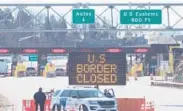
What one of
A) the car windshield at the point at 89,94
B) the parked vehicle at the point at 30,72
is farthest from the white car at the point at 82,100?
the parked vehicle at the point at 30,72

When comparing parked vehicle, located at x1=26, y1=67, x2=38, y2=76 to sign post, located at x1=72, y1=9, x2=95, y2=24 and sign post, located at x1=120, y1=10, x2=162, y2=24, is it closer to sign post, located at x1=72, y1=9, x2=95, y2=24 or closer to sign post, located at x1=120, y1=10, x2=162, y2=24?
sign post, located at x1=72, y1=9, x2=95, y2=24

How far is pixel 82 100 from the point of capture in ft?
96.3

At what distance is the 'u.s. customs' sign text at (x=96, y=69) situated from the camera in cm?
3167

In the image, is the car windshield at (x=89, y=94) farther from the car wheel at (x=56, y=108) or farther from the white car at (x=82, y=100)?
the car wheel at (x=56, y=108)

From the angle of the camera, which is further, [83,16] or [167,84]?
[167,84]

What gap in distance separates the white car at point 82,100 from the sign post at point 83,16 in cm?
1154

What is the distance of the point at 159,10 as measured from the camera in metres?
41.7

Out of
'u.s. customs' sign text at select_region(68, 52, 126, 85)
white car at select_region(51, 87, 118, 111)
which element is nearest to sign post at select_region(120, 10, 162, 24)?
'u.s. customs' sign text at select_region(68, 52, 126, 85)

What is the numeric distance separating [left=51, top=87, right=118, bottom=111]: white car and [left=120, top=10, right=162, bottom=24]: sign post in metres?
11.9

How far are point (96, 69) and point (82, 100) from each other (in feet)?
9.14

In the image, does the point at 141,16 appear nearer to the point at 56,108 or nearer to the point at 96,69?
the point at 96,69

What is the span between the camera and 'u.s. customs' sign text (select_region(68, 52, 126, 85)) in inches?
1247

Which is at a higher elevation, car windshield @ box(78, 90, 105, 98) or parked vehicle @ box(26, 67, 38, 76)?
parked vehicle @ box(26, 67, 38, 76)

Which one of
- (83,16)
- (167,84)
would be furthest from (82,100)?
(167,84)
